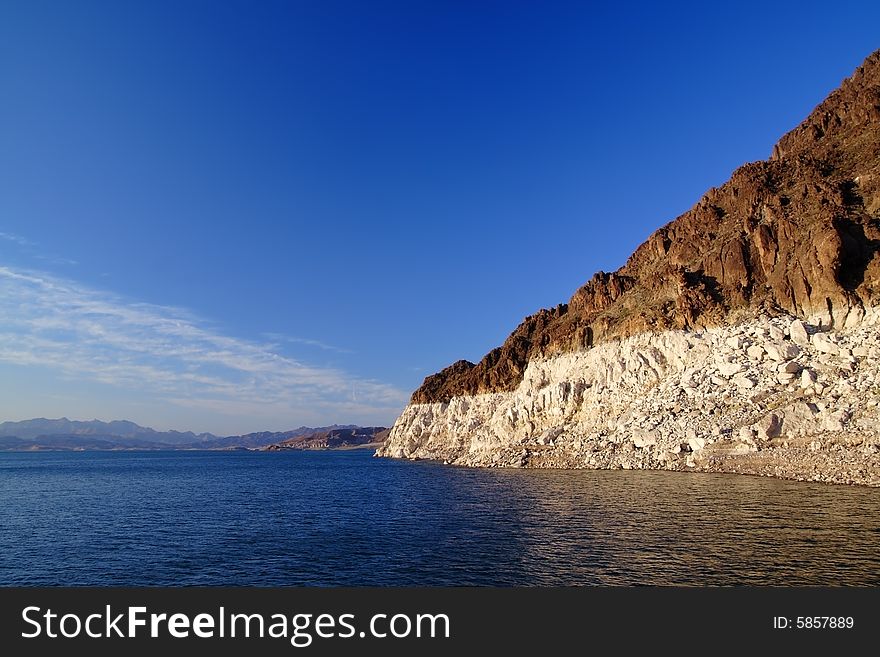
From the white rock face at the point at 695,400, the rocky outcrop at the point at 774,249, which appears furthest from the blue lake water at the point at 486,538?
the rocky outcrop at the point at 774,249

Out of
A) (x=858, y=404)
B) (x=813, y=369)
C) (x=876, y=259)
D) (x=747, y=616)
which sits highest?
(x=876, y=259)

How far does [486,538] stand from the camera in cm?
2802

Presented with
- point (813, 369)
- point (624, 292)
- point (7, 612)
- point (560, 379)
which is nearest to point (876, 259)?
point (813, 369)

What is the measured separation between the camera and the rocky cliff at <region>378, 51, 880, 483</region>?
50594 millimetres

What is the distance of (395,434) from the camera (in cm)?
14162

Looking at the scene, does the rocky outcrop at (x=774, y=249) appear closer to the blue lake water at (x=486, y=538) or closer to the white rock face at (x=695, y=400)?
the white rock face at (x=695, y=400)

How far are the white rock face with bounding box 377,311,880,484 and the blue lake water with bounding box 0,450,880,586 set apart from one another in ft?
26.0

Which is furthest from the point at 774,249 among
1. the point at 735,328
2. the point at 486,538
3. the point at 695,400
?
the point at 486,538

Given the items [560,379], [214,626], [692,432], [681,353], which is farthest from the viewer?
[560,379]

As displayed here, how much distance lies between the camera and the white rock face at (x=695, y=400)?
46656mm

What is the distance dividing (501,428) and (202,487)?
1792 inches

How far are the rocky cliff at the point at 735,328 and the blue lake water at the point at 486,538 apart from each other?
411 inches

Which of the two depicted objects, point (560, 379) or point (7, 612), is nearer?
point (7, 612)

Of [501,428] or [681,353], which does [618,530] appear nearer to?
[681,353]
